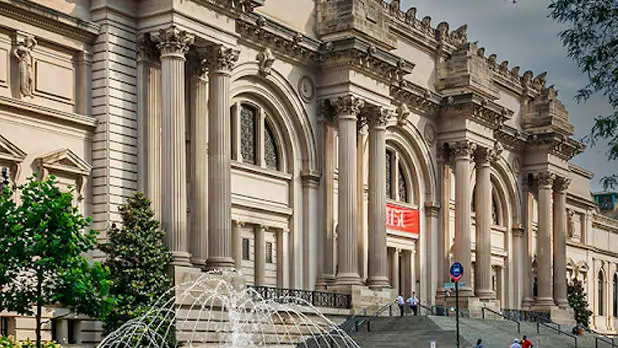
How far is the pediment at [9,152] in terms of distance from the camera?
35.4 metres

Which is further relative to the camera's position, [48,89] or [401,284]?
[401,284]

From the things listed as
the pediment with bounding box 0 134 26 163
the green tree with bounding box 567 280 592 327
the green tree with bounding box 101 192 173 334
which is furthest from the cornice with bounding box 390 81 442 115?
the pediment with bounding box 0 134 26 163

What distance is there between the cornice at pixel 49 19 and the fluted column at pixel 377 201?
58.0ft

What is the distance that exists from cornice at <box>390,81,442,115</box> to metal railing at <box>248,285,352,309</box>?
1241 cm

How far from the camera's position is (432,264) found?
62250 millimetres

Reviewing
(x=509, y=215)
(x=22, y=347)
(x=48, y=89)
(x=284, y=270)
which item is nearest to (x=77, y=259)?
(x=22, y=347)

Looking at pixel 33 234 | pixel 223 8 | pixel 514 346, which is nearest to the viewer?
pixel 33 234

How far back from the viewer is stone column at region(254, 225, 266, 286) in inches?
1900

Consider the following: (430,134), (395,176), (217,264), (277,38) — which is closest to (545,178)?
(430,134)

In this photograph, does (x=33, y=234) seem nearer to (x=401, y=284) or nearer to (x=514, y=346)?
(x=514, y=346)

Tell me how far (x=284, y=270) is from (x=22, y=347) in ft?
68.1

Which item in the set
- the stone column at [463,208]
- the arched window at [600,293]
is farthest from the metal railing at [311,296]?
the arched window at [600,293]

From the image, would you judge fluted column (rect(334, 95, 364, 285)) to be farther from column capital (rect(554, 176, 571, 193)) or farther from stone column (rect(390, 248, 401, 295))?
column capital (rect(554, 176, 571, 193))

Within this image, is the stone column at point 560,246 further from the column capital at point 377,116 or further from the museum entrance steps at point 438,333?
the column capital at point 377,116
